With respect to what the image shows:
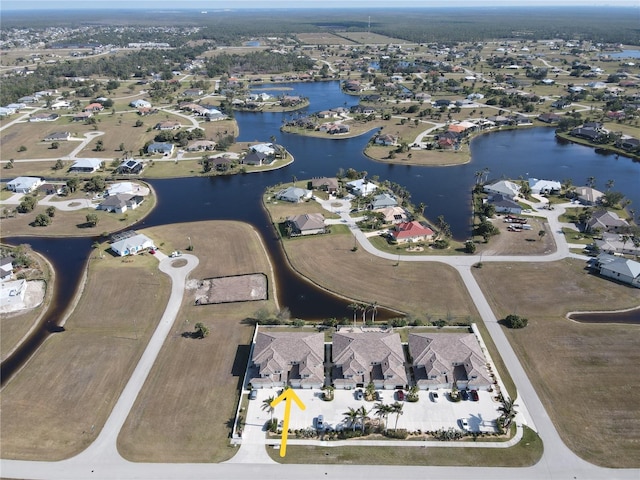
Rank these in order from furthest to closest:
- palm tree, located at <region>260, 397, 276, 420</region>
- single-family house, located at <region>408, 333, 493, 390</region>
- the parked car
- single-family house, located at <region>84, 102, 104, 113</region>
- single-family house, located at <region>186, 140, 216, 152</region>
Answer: single-family house, located at <region>84, 102, 104, 113</region>, single-family house, located at <region>186, 140, 216, 152</region>, single-family house, located at <region>408, 333, 493, 390</region>, palm tree, located at <region>260, 397, 276, 420</region>, the parked car

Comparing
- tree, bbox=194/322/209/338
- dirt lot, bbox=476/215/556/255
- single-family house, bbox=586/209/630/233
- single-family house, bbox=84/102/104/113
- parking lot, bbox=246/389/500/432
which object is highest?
single-family house, bbox=84/102/104/113

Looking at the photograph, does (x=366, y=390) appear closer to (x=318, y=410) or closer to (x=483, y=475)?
(x=318, y=410)

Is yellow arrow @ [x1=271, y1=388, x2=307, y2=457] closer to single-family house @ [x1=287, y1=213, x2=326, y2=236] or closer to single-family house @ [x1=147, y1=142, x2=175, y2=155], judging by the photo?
single-family house @ [x1=287, y1=213, x2=326, y2=236]

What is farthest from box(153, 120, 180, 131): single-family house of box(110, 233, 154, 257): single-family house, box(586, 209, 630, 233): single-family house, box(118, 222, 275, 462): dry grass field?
box(586, 209, 630, 233): single-family house

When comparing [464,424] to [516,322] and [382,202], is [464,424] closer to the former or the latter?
[516,322]

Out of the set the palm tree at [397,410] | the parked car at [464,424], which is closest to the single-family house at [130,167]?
the palm tree at [397,410]

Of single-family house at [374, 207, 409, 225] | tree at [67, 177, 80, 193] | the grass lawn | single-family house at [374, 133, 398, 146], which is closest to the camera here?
the grass lawn

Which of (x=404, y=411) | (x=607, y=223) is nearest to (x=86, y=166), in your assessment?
(x=404, y=411)
